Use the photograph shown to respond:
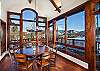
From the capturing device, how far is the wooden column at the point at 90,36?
163 inches

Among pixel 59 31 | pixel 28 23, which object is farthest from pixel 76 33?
pixel 28 23

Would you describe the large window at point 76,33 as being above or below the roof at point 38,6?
below

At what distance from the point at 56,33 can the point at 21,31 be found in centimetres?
260

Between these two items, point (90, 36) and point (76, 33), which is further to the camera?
point (76, 33)

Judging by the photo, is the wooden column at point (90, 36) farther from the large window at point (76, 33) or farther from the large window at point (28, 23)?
the large window at point (28, 23)

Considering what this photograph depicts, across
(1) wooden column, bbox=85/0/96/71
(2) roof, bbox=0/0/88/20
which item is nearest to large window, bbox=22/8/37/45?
(2) roof, bbox=0/0/88/20

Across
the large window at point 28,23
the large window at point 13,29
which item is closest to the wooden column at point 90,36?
the large window at point 28,23

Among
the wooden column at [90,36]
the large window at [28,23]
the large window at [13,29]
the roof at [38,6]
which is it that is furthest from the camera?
the large window at [28,23]

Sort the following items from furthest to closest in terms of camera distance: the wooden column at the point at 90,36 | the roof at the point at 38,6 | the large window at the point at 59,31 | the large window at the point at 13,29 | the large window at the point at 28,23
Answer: the large window at the point at 28,23 < the large window at the point at 13,29 < the roof at the point at 38,6 < the large window at the point at 59,31 < the wooden column at the point at 90,36

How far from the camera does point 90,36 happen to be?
4.29 m

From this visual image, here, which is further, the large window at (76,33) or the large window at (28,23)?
the large window at (28,23)

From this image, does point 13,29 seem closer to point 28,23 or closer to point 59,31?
point 28,23

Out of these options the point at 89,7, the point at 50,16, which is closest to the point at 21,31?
the point at 50,16

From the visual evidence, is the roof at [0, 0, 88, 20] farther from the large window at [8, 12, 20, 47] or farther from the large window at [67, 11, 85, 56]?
the large window at [67, 11, 85, 56]
